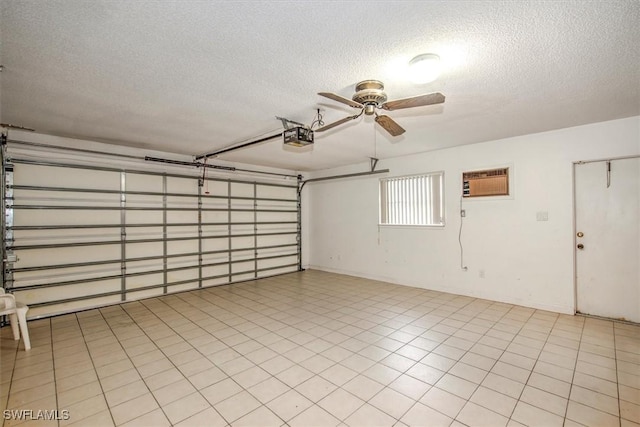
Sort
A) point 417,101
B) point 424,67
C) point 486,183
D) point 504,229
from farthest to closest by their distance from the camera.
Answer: point 486,183 < point 504,229 < point 417,101 < point 424,67

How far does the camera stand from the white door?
3779mm

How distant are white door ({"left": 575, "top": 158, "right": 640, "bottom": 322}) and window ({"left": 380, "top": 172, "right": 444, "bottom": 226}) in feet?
6.71

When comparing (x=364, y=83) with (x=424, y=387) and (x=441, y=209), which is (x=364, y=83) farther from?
(x=441, y=209)

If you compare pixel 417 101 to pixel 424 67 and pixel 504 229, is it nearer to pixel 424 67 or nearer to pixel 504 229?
pixel 424 67

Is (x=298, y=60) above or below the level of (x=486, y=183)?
above

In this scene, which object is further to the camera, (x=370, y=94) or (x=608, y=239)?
(x=608, y=239)

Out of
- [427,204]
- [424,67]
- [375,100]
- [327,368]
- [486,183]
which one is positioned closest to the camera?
[424,67]

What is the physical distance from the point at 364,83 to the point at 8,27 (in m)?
2.53

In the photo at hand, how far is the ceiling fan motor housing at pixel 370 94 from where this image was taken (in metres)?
2.43

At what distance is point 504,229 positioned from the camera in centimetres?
472

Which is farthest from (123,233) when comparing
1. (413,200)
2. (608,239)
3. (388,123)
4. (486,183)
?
(608,239)

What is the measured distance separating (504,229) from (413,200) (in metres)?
1.80

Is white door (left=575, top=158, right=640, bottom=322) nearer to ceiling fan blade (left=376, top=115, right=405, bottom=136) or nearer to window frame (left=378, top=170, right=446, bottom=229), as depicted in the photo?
window frame (left=378, top=170, right=446, bottom=229)

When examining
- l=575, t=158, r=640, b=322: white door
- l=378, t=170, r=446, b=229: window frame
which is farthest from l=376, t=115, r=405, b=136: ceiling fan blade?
l=575, t=158, r=640, b=322: white door
